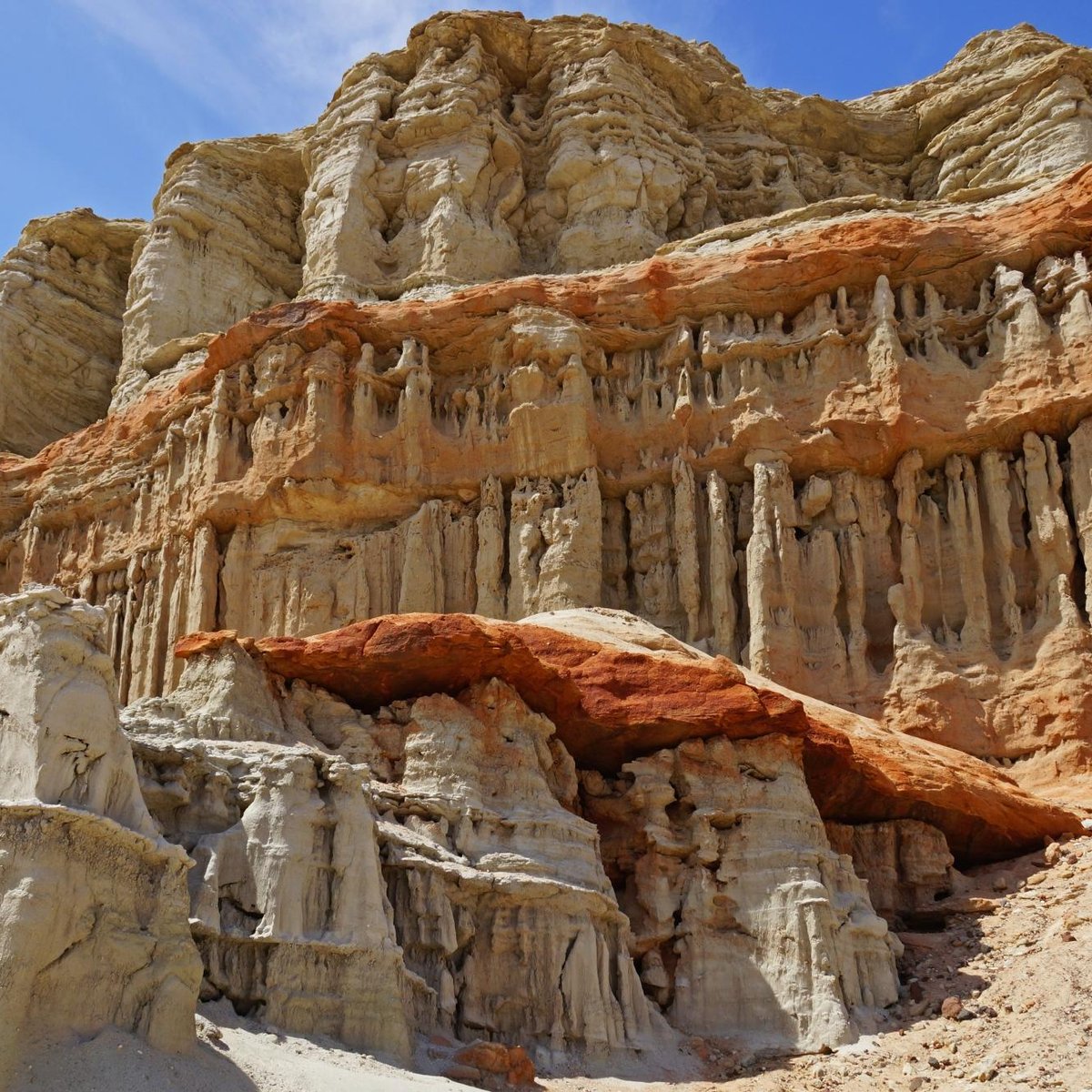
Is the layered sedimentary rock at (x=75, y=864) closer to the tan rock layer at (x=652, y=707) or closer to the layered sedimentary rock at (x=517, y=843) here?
the layered sedimentary rock at (x=517, y=843)

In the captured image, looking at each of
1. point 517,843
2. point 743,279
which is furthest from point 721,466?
point 517,843

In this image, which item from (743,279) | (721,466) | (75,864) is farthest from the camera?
(743,279)

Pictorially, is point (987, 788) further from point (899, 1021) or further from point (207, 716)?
point (207, 716)

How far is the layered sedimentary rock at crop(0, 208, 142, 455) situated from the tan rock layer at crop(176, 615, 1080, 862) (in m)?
28.7

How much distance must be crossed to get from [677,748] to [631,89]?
26612 mm

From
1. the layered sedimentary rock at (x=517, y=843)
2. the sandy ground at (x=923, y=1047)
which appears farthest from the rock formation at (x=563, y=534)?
the sandy ground at (x=923, y=1047)

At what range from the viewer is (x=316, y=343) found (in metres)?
30.4

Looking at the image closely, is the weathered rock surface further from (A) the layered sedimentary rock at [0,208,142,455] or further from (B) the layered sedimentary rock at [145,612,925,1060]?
(A) the layered sedimentary rock at [0,208,142,455]

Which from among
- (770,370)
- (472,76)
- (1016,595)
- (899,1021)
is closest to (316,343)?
(770,370)

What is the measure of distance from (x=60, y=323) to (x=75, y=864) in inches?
1462

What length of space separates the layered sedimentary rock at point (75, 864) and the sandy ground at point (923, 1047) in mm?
282

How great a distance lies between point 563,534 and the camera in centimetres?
2736

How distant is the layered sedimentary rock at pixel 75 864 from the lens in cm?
932

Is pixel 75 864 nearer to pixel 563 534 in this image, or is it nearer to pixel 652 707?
pixel 652 707
